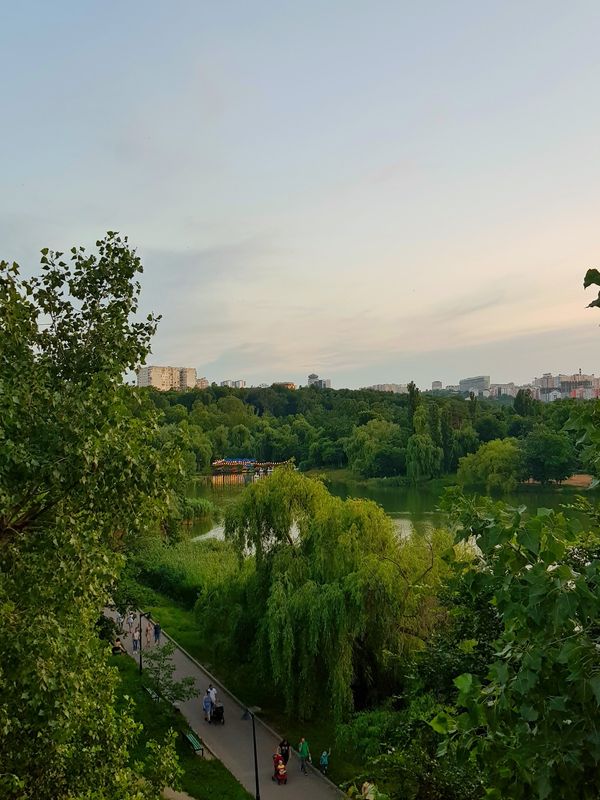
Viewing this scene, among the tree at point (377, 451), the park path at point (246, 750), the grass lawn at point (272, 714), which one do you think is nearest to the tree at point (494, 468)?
the tree at point (377, 451)

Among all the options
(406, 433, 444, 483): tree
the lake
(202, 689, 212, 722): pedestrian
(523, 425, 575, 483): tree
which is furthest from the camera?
(406, 433, 444, 483): tree

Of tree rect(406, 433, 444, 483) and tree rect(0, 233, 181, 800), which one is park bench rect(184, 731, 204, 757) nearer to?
tree rect(0, 233, 181, 800)

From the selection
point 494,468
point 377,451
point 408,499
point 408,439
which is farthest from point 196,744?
point 377,451

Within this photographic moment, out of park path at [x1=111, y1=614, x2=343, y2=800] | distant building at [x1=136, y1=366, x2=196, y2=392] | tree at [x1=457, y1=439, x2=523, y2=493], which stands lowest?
park path at [x1=111, y1=614, x2=343, y2=800]

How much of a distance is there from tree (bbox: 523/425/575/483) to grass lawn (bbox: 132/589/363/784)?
2980 cm

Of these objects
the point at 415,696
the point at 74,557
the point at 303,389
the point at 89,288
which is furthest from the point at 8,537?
the point at 303,389

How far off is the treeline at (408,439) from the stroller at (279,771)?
1716 centimetres

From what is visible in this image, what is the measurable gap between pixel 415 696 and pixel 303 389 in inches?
4409

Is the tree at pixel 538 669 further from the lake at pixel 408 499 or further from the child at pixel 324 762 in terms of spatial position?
the lake at pixel 408 499

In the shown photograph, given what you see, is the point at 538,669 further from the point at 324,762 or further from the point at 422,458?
the point at 422,458

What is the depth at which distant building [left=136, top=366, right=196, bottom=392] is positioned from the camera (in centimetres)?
15838

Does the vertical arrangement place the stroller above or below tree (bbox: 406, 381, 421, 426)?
below

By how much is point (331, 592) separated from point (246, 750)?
3426 mm

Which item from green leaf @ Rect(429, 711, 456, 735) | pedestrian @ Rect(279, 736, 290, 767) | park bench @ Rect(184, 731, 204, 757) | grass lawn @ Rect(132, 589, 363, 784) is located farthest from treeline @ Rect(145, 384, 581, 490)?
green leaf @ Rect(429, 711, 456, 735)
